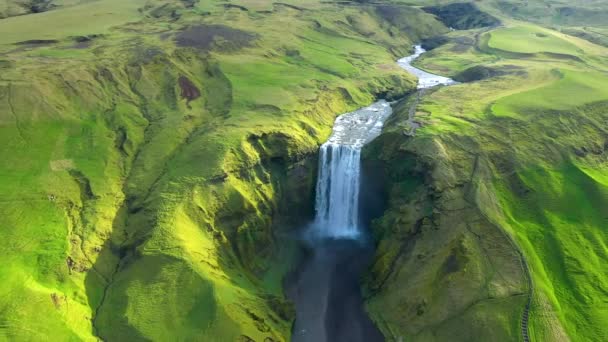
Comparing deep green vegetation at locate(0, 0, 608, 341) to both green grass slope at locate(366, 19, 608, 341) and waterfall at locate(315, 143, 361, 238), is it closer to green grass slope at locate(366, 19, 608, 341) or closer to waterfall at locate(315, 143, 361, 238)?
green grass slope at locate(366, 19, 608, 341)

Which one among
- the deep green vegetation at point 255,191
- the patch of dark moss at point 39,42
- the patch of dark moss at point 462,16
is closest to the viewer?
the deep green vegetation at point 255,191

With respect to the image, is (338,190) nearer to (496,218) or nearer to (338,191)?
(338,191)

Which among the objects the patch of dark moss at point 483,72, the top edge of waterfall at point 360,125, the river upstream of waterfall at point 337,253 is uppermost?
the patch of dark moss at point 483,72

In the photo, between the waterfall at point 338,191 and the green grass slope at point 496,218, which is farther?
the waterfall at point 338,191

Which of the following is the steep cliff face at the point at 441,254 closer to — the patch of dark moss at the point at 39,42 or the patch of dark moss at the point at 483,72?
the patch of dark moss at the point at 483,72

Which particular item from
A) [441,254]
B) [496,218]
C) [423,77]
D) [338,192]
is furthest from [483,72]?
[441,254]

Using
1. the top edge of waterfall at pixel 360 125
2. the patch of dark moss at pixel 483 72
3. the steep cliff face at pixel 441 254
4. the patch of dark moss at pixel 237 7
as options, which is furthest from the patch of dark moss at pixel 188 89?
the patch of dark moss at pixel 237 7

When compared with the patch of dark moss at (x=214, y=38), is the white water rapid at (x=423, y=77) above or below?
below

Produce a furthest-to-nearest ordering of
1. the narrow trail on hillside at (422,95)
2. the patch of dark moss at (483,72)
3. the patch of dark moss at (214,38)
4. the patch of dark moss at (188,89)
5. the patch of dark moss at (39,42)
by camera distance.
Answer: the patch of dark moss at (214,38) < the patch of dark moss at (39,42) < the patch of dark moss at (483,72) < the patch of dark moss at (188,89) < the narrow trail on hillside at (422,95)
